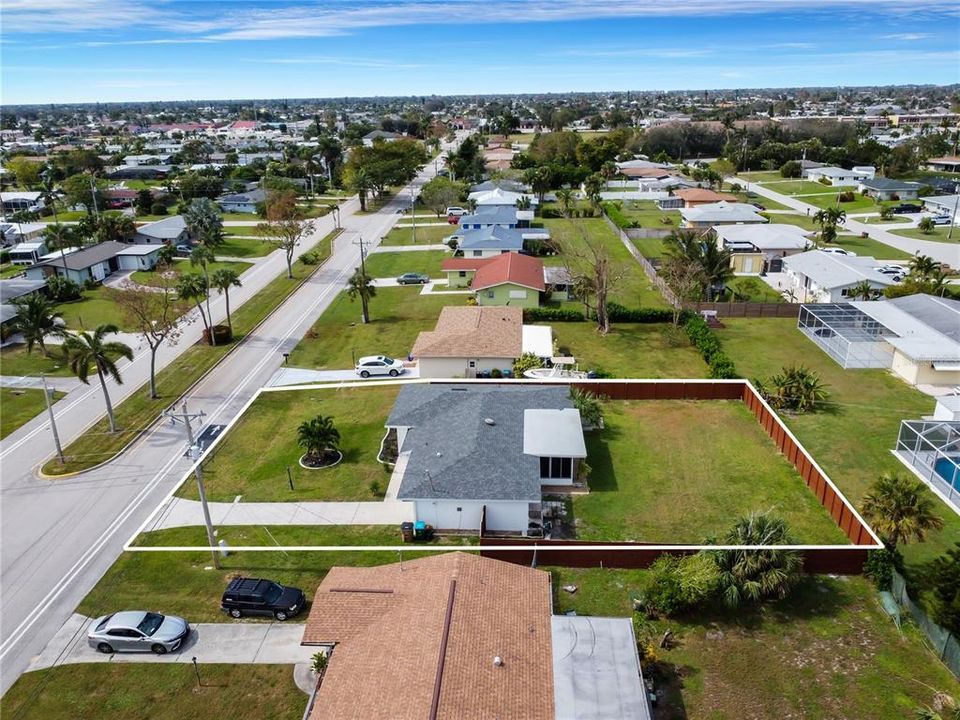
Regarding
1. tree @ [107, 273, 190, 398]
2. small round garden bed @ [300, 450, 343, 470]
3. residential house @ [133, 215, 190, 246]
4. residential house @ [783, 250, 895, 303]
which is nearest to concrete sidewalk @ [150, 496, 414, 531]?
small round garden bed @ [300, 450, 343, 470]

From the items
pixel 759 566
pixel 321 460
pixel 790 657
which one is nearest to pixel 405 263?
pixel 321 460

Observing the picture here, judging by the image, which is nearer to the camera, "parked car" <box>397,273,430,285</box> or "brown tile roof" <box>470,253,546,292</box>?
"brown tile roof" <box>470,253,546,292</box>

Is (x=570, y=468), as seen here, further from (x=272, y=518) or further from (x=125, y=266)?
(x=125, y=266)

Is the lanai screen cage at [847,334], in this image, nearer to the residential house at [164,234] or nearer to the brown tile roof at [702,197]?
the brown tile roof at [702,197]

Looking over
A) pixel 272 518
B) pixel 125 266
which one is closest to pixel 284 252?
pixel 125 266

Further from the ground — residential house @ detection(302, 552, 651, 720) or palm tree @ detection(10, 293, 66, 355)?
palm tree @ detection(10, 293, 66, 355)

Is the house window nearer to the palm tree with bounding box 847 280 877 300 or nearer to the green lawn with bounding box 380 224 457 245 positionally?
the palm tree with bounding box 847 280 877 300

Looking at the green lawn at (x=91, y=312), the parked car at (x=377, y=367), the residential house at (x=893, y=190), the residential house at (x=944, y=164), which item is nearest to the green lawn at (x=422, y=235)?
the green lawn at (x=91, y=312)

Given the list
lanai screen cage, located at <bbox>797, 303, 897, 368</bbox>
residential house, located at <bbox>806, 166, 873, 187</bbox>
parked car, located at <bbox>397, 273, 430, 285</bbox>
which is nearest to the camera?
lanai screen cage, located at <bbox>797, 303, 897, 368</bbox>
